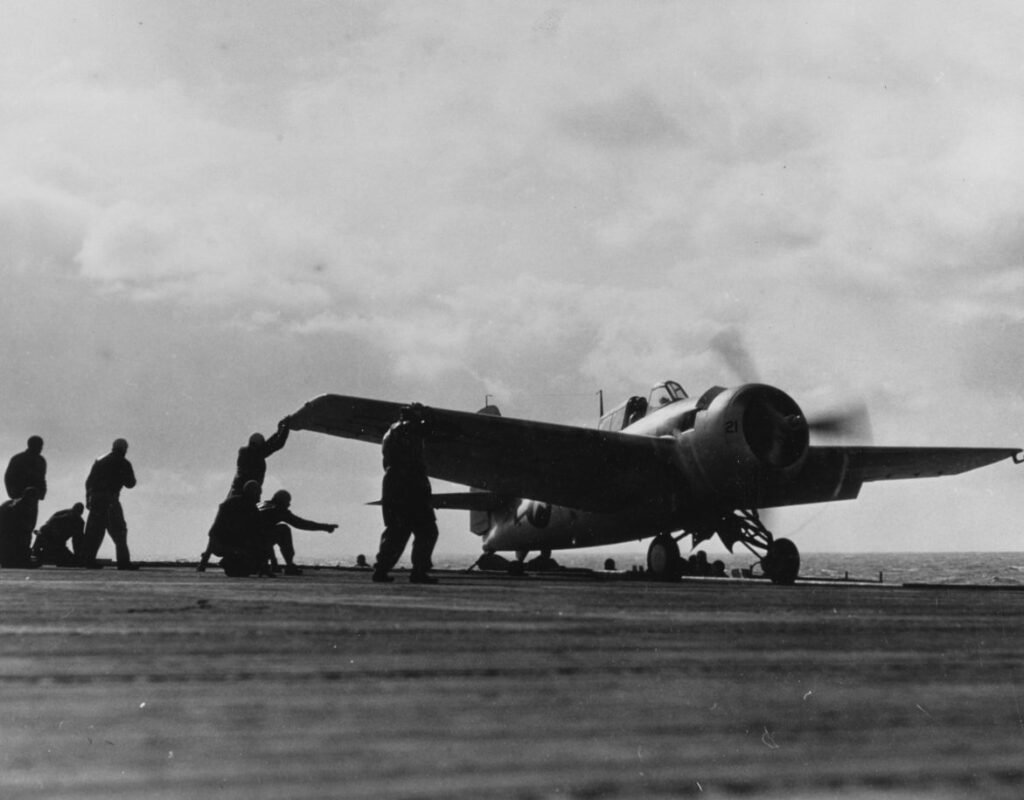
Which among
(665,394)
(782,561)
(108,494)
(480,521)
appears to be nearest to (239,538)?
(108,494)

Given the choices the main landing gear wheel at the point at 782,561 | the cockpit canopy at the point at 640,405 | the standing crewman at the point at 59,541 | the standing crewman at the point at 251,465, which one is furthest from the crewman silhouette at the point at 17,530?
the main landing gear wheel at the point at 782,561

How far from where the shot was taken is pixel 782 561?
48.8ft

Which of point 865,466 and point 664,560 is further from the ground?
point 865,466

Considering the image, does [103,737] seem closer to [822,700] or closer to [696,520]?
[822,700]

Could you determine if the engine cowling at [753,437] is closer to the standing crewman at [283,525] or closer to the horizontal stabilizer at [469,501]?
the standing crewman at [283,525]

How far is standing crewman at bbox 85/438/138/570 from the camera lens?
15.8m

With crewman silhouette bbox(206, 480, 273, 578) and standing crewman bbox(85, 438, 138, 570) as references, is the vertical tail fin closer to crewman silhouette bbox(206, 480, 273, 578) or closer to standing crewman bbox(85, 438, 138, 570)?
standing crewman bbox(85, 438, 138, 570)

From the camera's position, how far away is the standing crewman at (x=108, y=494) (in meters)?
15.8

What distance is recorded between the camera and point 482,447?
17578mm

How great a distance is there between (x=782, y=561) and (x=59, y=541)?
10.9m

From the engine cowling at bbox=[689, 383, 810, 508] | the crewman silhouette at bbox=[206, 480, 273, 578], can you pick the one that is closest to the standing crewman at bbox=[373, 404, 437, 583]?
the crewman silhouette at bbox=[206, 480, 273, 578]

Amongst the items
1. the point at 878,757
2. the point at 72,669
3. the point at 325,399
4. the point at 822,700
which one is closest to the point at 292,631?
the point at 72,669

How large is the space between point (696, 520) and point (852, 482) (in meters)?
5.61

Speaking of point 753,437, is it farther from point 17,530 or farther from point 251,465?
point 17,530
